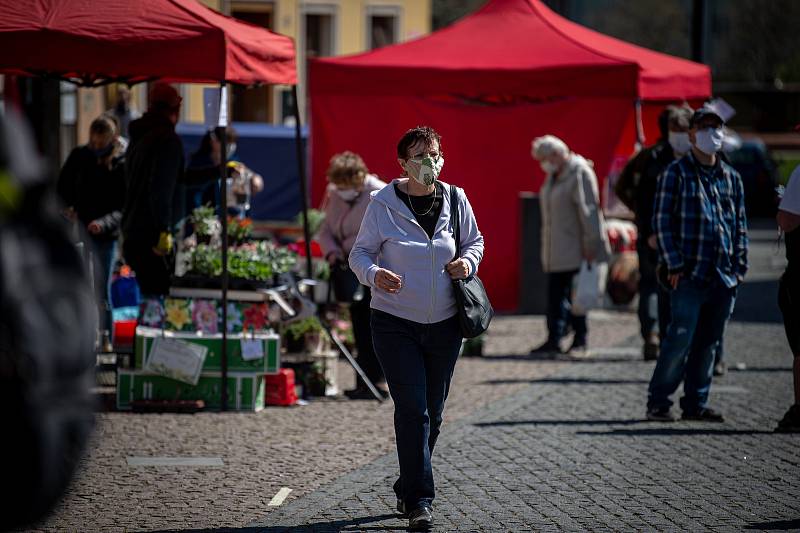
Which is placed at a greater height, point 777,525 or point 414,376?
point 414,376

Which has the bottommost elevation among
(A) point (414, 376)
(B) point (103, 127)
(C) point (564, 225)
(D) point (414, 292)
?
(A) point (414, 376)

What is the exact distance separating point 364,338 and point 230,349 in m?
1.05

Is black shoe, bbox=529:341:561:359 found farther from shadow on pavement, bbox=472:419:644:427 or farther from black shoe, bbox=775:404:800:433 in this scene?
black shoe, bbox=775:404:800:433

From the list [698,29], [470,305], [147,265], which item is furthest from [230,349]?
[698,29]

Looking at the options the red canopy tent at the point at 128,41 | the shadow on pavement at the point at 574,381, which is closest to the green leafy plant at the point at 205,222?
the red canopy tent at the point at 128,41

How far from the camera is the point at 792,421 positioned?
884cm

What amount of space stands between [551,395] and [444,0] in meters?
45.4

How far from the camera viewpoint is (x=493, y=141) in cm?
1579

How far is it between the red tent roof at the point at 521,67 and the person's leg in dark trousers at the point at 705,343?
3784mm

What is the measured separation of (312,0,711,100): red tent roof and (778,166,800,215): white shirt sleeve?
391 centimetres

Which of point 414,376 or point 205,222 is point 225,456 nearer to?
point 414,376

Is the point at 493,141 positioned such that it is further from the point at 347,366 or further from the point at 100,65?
the point at 100,65

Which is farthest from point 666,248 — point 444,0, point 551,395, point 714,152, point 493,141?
point 444,0

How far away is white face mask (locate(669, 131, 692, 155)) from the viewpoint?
→ 415 inches
